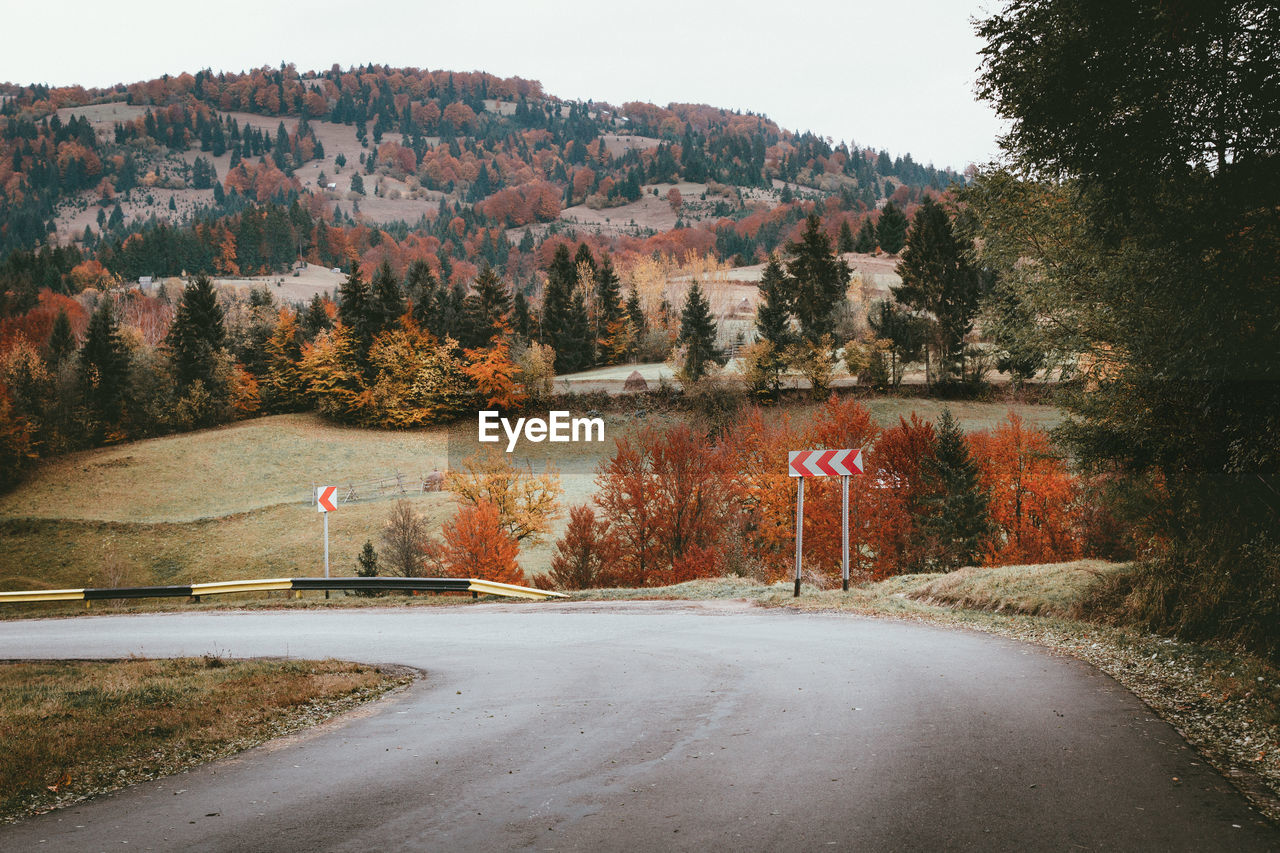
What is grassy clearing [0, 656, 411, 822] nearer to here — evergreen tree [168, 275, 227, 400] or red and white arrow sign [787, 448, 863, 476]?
red and white arrow sign [787, 448, 863, 476]

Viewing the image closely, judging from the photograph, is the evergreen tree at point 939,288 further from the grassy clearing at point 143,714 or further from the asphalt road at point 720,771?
the grassy clearing at point 143,714

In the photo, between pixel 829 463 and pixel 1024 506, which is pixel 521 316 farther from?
pixel 829 463

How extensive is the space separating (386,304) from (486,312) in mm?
9220

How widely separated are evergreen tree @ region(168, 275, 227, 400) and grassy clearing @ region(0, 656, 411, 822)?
7191 cm

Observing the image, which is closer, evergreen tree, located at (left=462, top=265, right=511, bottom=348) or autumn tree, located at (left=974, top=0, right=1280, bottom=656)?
autumn tree, located at (left=974, top=0, right=1280, bottom=656)

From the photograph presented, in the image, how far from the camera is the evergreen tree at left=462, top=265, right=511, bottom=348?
83.4 m

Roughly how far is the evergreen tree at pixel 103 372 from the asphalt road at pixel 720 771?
249 ft

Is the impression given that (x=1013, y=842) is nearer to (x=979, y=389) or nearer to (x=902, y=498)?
(x=902, y=498)

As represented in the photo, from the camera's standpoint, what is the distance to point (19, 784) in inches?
244

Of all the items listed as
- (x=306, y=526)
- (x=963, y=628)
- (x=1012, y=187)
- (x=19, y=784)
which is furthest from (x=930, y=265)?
(x=19, y=784)

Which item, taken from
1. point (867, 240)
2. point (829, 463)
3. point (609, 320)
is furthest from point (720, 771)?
point (867, 240)

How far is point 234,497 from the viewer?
60219 mm

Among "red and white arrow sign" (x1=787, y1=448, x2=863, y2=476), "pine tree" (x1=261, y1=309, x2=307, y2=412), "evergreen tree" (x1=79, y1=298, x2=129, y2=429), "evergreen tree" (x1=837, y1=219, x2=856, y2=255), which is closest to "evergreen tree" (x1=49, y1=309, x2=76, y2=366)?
"evergreen tree" (x1=79, y1=298, x2=129, y2=429)

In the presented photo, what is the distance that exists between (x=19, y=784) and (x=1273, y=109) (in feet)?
45.3
